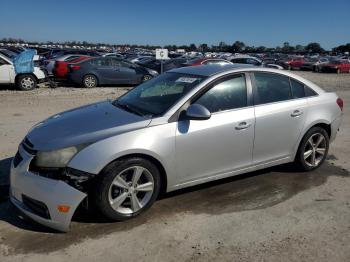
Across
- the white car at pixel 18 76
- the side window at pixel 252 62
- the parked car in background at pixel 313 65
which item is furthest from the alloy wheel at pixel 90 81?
Result: the parked car in background at pixel 313 65

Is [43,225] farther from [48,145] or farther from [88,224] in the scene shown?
[48,145]

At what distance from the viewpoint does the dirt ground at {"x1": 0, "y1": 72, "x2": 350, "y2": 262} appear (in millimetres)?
3348

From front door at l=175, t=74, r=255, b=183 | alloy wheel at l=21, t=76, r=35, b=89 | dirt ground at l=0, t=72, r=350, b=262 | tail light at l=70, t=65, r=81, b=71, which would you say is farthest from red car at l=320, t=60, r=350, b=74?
front door at l=175, t=74, r=255, b=183

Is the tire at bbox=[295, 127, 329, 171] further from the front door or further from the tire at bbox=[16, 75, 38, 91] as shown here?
Result: the tire at bbox=[16, 75, 38, 91]

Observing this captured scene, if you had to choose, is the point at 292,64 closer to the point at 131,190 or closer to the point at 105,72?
the point at 105,72

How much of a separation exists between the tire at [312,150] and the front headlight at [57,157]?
3.10 meters

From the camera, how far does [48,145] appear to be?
3660mm

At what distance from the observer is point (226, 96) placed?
4.52 m

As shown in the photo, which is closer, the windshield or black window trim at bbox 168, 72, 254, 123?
black window trim at bbox 168, 72, 254, 123

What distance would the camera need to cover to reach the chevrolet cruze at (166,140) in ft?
11.7

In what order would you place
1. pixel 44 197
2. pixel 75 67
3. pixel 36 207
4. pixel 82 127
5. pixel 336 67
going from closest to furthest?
pixel 44 197, pixel 36 207, pixel 82 127, pixel 75 67, pixel 336 67

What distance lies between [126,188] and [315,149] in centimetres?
299

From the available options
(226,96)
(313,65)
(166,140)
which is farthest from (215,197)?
(313,65)

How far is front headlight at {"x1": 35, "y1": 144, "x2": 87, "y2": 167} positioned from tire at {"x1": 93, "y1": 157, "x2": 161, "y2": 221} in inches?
13.3
